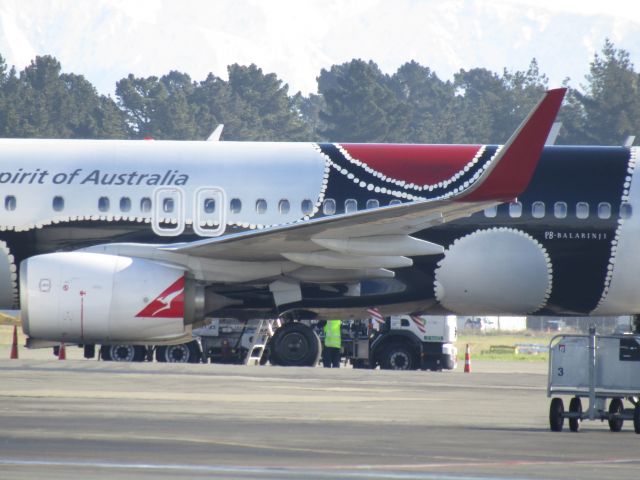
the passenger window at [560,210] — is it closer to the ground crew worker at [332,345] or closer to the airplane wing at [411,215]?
the airplane wing at [411,215]

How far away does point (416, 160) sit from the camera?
972 inches

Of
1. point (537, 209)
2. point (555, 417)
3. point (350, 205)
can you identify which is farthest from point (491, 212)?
point (555, 417)

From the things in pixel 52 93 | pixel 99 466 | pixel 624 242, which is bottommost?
pixel 99 466

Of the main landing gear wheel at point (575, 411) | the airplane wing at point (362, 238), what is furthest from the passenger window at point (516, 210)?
the main landing gear wheel at point (575, 411)

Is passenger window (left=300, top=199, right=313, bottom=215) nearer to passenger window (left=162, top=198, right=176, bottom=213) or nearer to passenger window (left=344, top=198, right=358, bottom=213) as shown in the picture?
passenger window (left=344, top=198, right=358, bottom=213)

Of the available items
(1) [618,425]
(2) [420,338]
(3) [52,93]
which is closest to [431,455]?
(1) [618,425]

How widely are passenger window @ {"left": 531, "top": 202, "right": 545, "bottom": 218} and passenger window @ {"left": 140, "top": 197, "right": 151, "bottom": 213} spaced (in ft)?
21.1

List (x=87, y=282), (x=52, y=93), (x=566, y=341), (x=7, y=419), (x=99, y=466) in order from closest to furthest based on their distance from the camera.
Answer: (x=99, y=466) < (x=7, y=419) < (x=566, y=341) < (x=87, y=282) < (x=52, y=93)

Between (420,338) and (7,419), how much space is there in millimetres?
20026

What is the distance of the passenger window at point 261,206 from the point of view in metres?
24.2

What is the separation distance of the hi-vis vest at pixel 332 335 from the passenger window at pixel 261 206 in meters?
9.34

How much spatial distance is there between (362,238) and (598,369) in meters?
6.36

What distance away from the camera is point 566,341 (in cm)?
1812

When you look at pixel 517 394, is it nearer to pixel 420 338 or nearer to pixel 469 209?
pixel 469 209
